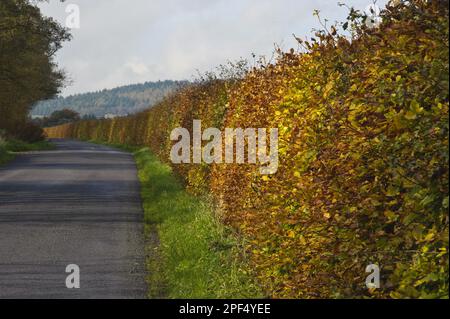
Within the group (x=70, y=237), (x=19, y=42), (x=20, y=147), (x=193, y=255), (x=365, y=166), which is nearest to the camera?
(x=365, y=166)

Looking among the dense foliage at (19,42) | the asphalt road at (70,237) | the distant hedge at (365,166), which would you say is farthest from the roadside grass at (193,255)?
the dense foliage at (19,42)

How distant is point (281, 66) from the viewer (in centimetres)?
913

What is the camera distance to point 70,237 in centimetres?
1195

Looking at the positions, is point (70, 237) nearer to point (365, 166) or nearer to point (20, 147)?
point (365, 166)

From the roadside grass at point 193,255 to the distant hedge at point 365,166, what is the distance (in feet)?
1.43

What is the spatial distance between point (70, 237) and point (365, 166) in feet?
26.3

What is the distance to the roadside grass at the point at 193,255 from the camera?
25.6ft

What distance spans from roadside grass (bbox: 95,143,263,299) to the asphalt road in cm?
27

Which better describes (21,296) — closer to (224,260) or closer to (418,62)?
(224,260)

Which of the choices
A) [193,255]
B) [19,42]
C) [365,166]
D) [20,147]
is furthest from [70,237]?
[20,147]

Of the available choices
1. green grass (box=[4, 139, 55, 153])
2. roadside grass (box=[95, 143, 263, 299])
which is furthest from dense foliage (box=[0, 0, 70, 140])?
roadside grass (box=[95, 143, 263, 299])

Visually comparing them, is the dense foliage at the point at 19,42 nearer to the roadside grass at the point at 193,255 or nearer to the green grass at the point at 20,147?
the green grass at the point at 20,147

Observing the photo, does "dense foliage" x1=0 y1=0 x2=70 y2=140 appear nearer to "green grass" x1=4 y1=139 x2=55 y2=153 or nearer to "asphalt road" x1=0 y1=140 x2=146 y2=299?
"green grass" x1=4 y1=139 x2=55 y2=153

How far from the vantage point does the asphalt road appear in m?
8.40
